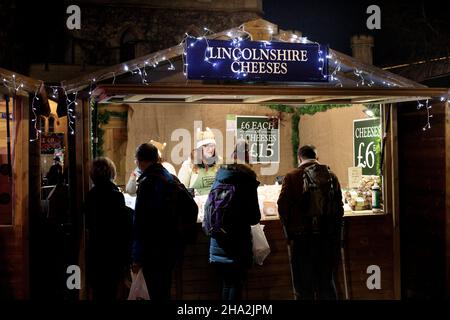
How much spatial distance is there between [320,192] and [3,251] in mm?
3837

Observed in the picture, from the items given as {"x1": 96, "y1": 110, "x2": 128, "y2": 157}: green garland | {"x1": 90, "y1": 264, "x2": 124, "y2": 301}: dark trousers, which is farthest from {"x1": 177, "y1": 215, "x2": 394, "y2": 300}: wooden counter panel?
{"x1": 96, "y1": 110, "x2": 128, "y2": 157}: green garland

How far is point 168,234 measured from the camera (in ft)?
18.2

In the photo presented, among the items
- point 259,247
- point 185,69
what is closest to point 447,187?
point 259,247

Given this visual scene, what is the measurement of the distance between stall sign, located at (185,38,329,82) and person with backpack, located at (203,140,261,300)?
1.32m

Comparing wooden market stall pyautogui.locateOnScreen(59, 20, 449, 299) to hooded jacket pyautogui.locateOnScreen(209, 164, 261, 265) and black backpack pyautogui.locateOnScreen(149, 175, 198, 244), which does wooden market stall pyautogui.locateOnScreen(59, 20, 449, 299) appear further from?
black backpack pyautogui.locateOnScreen(149, 175, 198, 244)

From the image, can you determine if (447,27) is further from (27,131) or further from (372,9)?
(27,131)

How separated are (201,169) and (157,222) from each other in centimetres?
291

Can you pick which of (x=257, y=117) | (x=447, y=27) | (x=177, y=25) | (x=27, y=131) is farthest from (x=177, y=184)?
(x=177, y=25)

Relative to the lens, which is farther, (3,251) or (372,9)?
(372,9)

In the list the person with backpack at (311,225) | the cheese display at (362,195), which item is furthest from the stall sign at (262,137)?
the person with backpack at (311,225)

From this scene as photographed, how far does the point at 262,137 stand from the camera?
945 centimetres

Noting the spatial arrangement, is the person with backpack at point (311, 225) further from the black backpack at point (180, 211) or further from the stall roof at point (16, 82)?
the stall roof at point (16, 82)

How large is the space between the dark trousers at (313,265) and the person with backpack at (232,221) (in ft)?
2.37

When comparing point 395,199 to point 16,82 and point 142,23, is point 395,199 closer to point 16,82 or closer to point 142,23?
point 16,82
